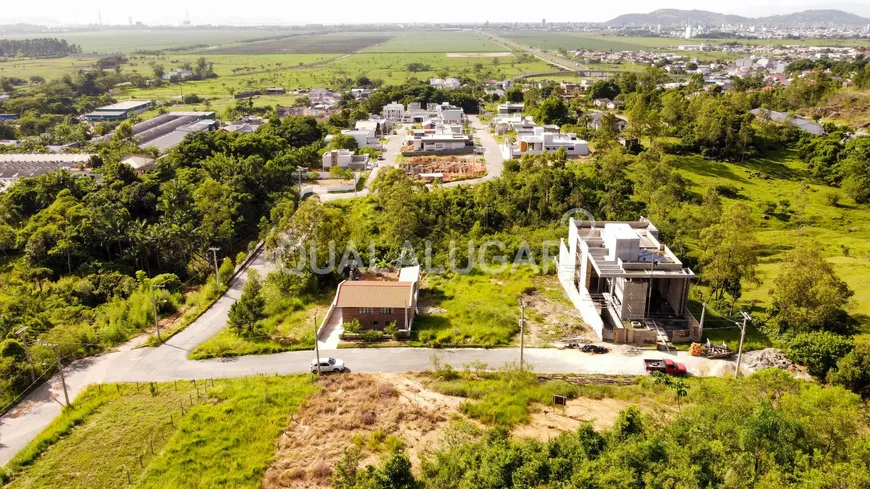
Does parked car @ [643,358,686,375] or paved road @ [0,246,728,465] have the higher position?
parked car @ [643,358,686,375]

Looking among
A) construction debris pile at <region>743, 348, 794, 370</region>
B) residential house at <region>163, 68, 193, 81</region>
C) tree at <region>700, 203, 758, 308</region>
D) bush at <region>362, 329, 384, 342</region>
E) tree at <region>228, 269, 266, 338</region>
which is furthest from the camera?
residential house at <region>163, 68, 193, 81</region>

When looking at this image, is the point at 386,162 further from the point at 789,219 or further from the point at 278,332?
the point at 789,219

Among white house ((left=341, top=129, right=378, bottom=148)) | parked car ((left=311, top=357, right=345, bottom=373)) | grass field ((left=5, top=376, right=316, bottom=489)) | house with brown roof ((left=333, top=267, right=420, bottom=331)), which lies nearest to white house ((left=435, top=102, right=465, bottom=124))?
white house ((left=341, top=129, right=378, bottom=148))

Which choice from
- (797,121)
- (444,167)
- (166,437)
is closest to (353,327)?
(166,437)

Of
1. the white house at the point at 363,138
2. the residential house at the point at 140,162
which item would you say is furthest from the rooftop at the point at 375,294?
the white house at the point at 363,138

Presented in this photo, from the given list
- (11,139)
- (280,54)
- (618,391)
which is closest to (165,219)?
(618,391)

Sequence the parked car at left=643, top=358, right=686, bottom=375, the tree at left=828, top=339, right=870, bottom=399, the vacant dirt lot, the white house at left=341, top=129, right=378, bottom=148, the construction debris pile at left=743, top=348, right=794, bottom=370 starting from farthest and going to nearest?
the white house at left=341, top=129, right=378, bottom=148, the construction debris pile at left=743, top=348, right=794, bottom=370, the parked car at left=643, top=358, right=686, bottom=375, the tree at left=828, top=339, right=870, bottom=399, the vacant dirt lot

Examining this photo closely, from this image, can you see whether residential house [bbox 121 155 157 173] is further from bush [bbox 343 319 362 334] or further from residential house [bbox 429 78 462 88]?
residential house [bbox 429 78 462 88]
